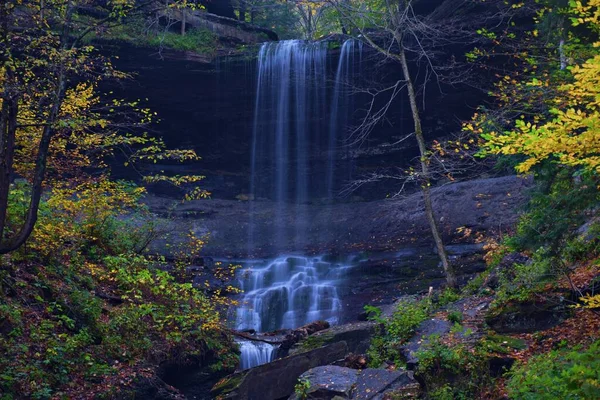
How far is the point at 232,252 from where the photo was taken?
20.8 meters

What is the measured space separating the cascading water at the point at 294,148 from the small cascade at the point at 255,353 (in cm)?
469

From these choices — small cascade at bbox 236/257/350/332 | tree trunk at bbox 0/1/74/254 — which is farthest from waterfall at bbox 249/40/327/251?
tree trunk at bbox 0/1/74/254

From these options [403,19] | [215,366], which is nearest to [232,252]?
[215,366]

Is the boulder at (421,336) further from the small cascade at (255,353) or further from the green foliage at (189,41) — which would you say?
the green foliage at (189,41)

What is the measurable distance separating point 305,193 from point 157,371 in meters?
15.8

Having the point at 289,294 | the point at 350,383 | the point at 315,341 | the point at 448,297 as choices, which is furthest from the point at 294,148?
the point at 350,383

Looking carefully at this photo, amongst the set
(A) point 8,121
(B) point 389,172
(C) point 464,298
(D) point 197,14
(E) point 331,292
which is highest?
(D) point 197,14

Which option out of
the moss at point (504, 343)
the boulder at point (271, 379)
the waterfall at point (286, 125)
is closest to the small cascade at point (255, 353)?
the boulder at point (271, 379)

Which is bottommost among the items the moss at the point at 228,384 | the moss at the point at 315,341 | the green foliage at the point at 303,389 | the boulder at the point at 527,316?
the moss at the point at 228,384

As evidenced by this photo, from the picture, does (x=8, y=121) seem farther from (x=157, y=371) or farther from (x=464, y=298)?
(x=464, y=298)

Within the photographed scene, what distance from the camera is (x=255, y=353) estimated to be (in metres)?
11.9

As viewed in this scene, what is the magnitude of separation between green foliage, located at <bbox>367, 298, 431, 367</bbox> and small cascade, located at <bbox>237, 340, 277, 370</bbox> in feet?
10.3

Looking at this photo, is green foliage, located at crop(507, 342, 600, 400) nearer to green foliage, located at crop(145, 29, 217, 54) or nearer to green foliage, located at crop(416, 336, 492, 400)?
green foliage, located at crop(416, 336, 492, 400)

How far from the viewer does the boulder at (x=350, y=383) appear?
734cm
